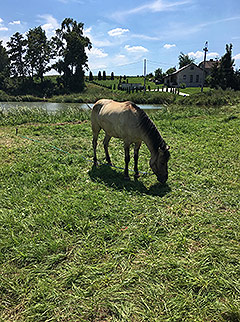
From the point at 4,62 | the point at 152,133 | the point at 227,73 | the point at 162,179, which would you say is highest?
the point at 4,62

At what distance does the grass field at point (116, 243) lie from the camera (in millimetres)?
2373

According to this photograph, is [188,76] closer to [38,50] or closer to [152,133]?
[38,50]

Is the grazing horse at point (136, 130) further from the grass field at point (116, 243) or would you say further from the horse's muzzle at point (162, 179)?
the grass field at point (116, 243)

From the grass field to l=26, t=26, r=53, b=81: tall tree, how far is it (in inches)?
1979

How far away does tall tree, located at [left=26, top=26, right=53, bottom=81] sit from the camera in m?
48.4

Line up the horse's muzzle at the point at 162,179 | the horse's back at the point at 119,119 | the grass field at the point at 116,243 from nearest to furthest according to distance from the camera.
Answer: the grass field at the point at 116,243 → the horse's muzzle at the point at 162,179 → the horse's back at the point at 119,119

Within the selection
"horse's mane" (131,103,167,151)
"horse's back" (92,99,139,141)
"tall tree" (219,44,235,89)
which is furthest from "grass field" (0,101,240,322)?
"tall tree" (219,44,235,89)

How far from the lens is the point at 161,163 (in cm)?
496

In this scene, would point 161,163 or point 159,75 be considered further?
point 159,75

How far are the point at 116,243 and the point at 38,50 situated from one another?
54093mm

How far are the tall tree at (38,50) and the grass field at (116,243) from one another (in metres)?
50.3

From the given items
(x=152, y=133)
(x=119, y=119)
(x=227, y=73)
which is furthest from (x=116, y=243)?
(x=227, y=73)

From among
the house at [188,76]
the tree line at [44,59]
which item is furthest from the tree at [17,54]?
the house at [188,76]

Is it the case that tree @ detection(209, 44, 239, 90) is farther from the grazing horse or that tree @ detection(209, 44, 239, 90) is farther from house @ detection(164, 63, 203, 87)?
the grazing horse
